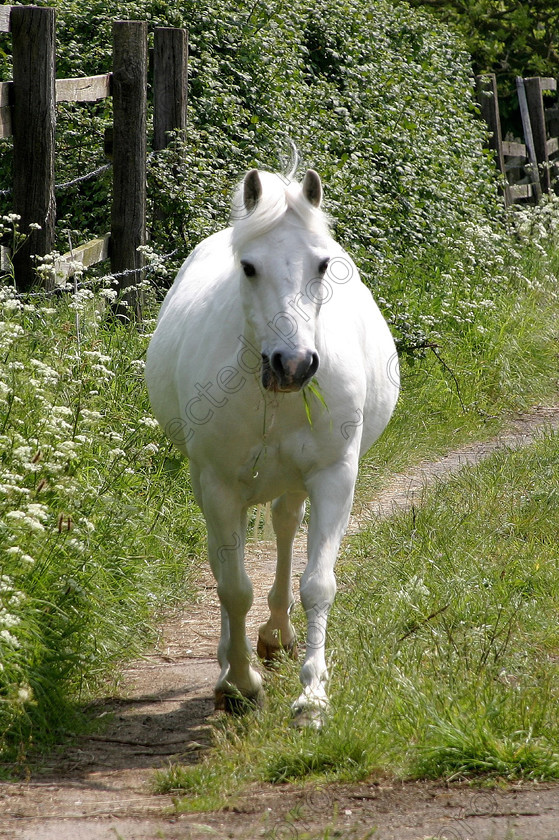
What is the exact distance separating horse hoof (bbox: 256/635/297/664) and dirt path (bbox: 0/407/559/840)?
0.25 meters

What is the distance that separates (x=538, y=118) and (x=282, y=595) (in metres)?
12.9

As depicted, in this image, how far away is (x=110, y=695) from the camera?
4.29m

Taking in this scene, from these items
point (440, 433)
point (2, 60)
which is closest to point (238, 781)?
point (440, 433)

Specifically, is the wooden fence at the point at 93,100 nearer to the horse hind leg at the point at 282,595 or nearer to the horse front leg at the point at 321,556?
the horse hind leg at the point at 282,595

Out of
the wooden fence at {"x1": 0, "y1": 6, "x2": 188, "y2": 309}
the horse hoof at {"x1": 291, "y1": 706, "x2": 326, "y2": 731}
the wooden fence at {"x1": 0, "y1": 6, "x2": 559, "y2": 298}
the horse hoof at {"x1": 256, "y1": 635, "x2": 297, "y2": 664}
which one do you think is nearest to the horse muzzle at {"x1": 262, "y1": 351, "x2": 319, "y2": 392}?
the horse hoof at {"x1": 291, "y1": 706, "x2": 326, "y2": 731}

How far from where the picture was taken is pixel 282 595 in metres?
4.61

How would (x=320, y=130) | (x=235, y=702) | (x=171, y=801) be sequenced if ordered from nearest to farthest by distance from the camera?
1. (x=171, y=801)
2. (x=235, y=702)
3. (x=320, y=130)

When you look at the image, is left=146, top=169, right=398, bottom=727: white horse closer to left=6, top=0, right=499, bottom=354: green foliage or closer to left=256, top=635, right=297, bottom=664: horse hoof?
left=256, top=635, right=297, bottom=664: horse hoof

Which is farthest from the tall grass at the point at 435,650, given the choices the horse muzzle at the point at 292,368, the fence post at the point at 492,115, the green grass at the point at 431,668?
the fence post at the point at 492,115

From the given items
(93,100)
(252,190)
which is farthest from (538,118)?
(252,190)

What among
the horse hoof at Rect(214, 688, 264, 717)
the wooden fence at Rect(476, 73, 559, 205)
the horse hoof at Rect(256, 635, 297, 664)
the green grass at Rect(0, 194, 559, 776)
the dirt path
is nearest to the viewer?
the dirt path

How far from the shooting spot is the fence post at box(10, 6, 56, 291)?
6.09 m

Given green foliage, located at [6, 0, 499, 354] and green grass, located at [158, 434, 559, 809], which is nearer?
green grass, located at [158, 434, 559, 809]

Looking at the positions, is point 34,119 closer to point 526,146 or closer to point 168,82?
point 168,82
